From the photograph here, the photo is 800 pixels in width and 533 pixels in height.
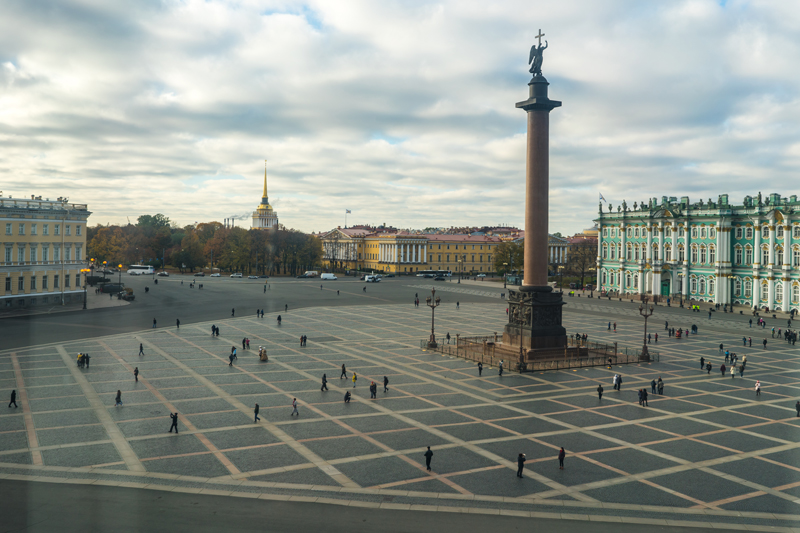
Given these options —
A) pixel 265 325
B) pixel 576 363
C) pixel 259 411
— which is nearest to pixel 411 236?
pixel 265 325

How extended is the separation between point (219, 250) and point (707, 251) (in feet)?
406

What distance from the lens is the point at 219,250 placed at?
533 feet

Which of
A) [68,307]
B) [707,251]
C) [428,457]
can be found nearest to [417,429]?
[428,457]

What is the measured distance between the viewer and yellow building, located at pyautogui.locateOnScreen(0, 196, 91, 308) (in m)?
67.2

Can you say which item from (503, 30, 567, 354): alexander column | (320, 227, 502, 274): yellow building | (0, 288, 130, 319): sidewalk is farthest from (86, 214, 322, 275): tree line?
(503, 30, 567, 354): alexander column

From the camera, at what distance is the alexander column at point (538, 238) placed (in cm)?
4153

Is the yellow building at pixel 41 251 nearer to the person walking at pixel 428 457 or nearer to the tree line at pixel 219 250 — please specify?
the person walking at pixel 428 457

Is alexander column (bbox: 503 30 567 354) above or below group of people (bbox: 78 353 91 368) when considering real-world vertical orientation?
above

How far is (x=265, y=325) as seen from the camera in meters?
57.9

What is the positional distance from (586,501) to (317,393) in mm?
16729

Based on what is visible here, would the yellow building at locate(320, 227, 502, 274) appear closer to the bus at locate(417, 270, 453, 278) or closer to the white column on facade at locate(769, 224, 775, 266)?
the bus at locate(417, 270, 453, 278)

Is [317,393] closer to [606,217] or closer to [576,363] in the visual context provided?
[576,363]

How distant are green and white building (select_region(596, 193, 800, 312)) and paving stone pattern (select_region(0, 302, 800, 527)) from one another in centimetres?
3776

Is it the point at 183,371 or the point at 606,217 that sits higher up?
the point at 606,217
